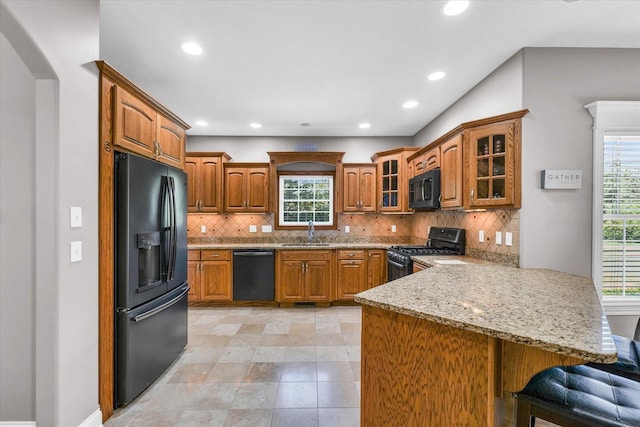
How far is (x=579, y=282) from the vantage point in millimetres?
1850

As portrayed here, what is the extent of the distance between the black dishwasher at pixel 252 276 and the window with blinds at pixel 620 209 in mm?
3713

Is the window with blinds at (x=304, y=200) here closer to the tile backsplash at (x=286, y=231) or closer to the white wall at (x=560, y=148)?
the tile backsplash at (x=286, y=231)

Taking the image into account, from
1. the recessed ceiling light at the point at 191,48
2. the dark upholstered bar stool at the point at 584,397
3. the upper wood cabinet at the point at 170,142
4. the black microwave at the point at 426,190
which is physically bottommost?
the dark upholstered bar stool at the point at 584,397

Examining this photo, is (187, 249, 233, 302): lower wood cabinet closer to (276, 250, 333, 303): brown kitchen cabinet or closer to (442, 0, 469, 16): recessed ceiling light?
(276, 250, 333, 303): brown kitchen cabinet

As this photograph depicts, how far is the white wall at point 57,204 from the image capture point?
1.48 metres

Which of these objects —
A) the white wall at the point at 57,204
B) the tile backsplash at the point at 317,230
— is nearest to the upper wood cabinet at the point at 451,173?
the tile backsplash at the point at 317,230

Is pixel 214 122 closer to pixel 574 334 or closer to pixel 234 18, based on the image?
pixel 234 18

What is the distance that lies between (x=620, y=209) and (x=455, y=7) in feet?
7.25

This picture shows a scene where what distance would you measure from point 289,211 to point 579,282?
12.7 ft

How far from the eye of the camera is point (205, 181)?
440 centimetres

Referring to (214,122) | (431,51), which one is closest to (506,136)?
(431,51)

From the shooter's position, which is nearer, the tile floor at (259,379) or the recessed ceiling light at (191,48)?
the tile floor at (259,379)

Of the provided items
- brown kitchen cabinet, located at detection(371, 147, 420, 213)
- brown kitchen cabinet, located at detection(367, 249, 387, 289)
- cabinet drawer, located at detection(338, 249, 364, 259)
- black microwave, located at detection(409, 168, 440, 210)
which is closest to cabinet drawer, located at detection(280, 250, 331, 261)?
cabinet drawer, located at detection(338, 249, 364, 259)

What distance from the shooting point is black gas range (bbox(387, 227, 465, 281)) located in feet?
10.7
